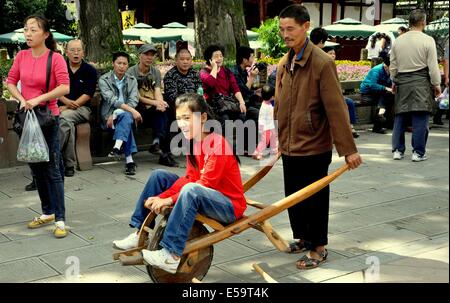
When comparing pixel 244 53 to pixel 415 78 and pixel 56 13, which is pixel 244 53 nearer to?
pixel 415 78

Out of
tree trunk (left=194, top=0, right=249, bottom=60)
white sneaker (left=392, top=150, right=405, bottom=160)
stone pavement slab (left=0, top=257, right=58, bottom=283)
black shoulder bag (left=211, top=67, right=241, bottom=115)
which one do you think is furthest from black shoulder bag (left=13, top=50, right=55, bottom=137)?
tree trunk (left=194, top=0, right=249, bottom=60)

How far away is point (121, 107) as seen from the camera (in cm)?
756

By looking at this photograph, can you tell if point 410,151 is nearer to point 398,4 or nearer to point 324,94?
point 324,94

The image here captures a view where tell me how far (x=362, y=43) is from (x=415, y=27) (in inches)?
798

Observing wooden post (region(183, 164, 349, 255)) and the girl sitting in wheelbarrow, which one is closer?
the girl sitting in wheelbarrow

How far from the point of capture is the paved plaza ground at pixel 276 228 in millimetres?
4238

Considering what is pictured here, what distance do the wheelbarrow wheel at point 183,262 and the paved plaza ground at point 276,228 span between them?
9.9 inches

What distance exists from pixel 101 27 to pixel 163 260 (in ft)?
30.2

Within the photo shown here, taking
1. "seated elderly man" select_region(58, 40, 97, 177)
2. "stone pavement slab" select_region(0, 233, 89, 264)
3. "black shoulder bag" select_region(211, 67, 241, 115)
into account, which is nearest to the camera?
"stone pavement slab" select_region(0, 233, 89, 264)

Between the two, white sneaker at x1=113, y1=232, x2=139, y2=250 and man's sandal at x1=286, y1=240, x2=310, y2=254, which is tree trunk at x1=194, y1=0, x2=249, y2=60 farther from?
white sneaker at x1=113, y1=232, x2=139, y2=250

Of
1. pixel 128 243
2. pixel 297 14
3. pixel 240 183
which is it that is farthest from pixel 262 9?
pixel 128 243

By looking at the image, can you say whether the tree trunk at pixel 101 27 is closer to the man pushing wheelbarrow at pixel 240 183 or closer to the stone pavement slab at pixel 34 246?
the stone pavement slab at pixel 34 246

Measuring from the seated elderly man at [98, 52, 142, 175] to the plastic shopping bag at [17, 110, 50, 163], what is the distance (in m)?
2.36

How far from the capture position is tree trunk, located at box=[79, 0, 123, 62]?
39.5 ft
